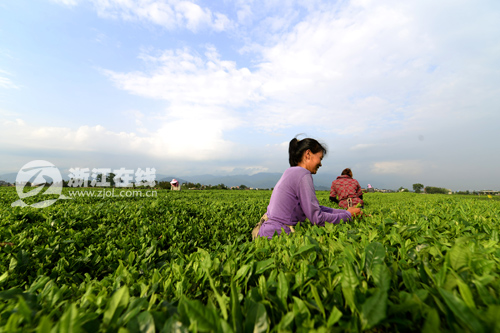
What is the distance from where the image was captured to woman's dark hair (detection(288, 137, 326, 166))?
380 centimetres

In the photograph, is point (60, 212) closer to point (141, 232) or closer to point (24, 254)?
point (141, 232)

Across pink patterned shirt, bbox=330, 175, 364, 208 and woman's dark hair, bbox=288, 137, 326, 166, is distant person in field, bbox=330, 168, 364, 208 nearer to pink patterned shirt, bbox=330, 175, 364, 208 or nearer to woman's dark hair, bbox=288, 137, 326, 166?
pink patterned shirt, bbox=330, 175, 364, 208

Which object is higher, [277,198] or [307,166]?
[307,166]

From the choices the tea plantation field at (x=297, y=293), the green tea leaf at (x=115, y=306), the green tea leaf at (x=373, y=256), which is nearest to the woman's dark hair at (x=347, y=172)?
the tea plantation field at (x=297, y=293)

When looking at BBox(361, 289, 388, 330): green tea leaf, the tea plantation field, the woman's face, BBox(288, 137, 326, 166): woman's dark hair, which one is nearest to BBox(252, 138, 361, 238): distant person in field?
the woman's face

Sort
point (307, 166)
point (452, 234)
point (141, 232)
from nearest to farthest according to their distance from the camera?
1. point (452, 234)
2. point (307, 166)
3. point (141, 232)

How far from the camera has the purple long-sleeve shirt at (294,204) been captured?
3283 millimetres

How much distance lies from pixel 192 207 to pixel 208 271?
535cm

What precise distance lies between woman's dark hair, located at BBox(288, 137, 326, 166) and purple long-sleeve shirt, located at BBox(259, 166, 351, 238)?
0.49m

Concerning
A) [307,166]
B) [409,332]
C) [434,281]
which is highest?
[307,166]

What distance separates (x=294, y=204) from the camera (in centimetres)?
345

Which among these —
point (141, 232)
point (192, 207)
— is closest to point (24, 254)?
point (141, 232)

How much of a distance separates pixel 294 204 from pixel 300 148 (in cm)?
98

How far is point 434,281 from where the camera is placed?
1.05 meters
